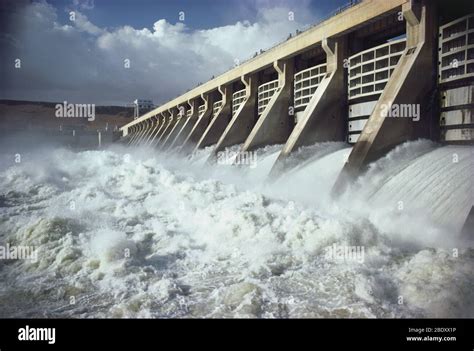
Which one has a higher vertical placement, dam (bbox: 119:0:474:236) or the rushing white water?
dam (bbox: 119:0:474:236)

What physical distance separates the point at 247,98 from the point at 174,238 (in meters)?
10.3

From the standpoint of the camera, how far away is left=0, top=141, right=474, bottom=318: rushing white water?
3352 millimetres

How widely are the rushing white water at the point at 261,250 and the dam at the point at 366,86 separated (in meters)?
0.57

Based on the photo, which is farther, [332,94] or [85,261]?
[332,94]

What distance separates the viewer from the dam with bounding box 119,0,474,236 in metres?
6.79

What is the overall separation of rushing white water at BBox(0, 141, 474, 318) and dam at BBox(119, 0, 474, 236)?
0.57m

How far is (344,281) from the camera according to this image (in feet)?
12.2

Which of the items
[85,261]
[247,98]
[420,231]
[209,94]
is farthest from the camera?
[209,94]

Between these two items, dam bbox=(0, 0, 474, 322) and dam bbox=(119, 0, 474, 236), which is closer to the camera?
dam bbox=(0, 0, 474, 322)

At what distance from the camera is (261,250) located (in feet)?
15.1
